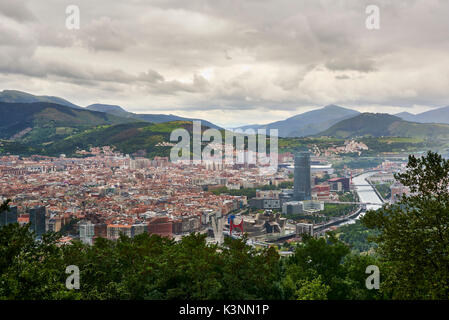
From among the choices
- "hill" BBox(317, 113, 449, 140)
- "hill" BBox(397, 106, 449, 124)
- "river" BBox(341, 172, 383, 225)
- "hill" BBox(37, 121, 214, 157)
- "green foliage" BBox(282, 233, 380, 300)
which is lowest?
"river" BBox(341, 172, 383, 225)

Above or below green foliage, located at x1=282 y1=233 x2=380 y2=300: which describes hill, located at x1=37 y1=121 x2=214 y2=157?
above

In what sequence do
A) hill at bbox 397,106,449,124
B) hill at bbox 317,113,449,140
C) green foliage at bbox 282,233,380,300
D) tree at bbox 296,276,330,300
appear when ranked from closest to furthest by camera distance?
tree at bbox 296,276,330,300 → green foliage at bbox 282,233,380,300 → hill at bbox 317,113,449,140 → hill at bbox 397,106,449,124

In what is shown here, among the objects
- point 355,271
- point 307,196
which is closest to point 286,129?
point 307,196

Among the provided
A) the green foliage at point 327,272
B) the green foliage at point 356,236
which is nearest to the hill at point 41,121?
the green foliage at point 356,236

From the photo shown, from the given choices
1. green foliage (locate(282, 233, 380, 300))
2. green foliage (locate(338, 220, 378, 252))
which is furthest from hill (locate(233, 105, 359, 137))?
green foliage (locate(282, 233, 380, 300))

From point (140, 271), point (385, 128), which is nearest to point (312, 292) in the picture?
point (140, 271)

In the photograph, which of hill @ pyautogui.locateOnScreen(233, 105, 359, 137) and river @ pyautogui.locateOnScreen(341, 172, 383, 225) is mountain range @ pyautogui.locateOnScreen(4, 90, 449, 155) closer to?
river @ pyautogui.locateOnScreen(341, 172, 383, 225)
